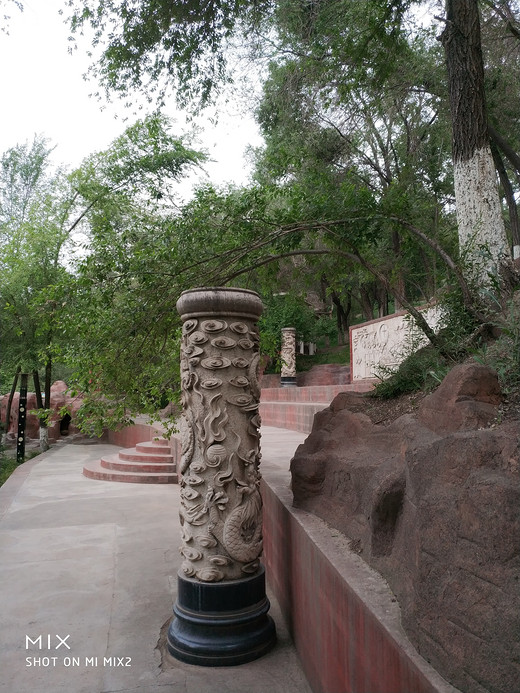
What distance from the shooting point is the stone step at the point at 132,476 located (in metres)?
9.12

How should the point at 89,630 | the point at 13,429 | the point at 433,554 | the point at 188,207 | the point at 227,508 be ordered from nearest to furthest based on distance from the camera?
the point at 433,554
the point at 227,508
the point at 89,630
the point at 188,207
the point at 13,429

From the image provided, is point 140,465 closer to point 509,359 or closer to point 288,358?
point 509,359

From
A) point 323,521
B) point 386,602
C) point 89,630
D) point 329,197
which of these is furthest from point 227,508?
point 329,197

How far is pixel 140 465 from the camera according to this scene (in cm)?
955

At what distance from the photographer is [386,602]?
6.16ft

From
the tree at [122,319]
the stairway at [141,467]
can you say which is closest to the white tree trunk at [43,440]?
the stairway at [141,467]

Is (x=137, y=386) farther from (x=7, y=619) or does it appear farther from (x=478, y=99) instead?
(x=478, y=99)

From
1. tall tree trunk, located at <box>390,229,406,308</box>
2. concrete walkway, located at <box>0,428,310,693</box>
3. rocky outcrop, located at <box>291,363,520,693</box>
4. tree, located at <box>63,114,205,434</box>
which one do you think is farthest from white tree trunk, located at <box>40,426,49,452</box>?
rocky outcrop, located at <box>291,363,520,693</box>

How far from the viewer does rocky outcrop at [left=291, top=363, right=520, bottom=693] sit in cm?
138

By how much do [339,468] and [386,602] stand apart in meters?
1.18

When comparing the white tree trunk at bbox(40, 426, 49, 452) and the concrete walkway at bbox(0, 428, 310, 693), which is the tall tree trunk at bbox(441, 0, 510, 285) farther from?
the white tree trunk at bbox(40, 426, 49, 452)

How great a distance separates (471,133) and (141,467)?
24.8ft

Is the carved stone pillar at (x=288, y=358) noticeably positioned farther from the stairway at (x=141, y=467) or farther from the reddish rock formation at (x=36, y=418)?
the stairway at (x=141, y=467)

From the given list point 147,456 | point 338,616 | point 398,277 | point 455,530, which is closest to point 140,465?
point 147,456
